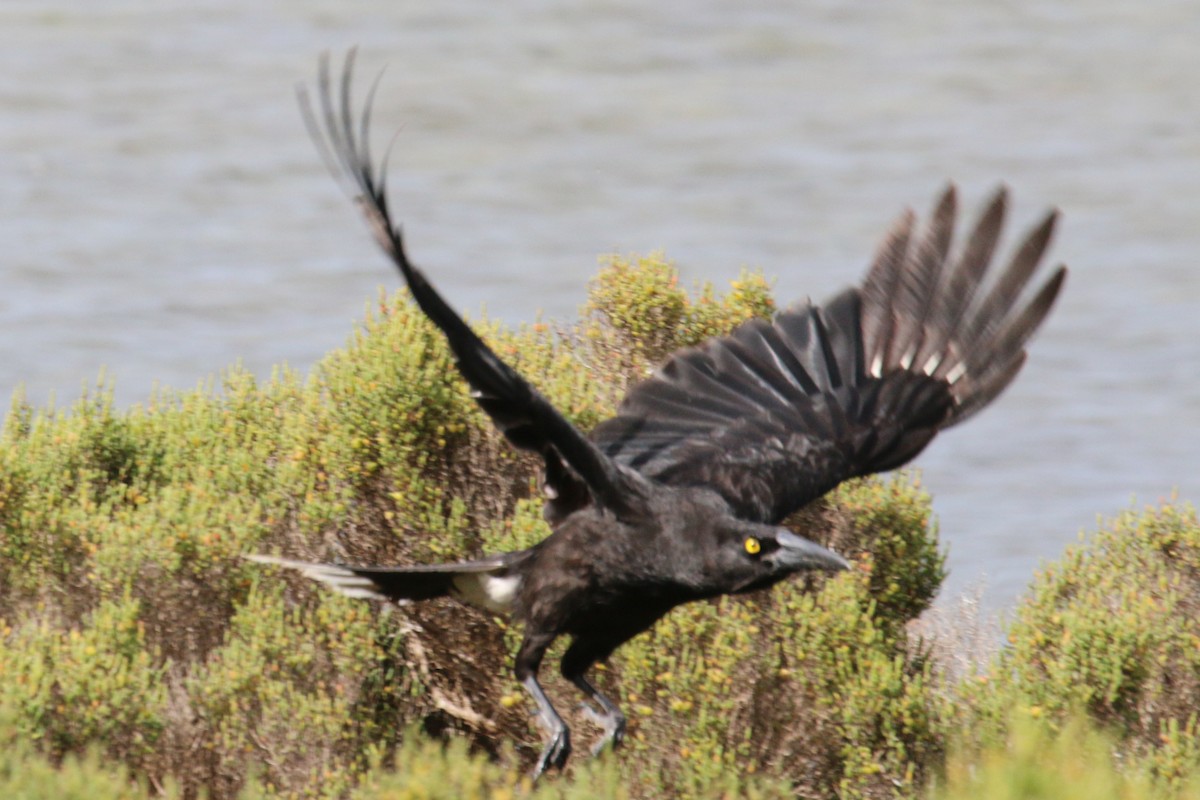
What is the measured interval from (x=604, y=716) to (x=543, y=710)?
25cm

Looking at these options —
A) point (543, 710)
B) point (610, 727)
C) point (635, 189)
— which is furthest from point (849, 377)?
point (635, 189)

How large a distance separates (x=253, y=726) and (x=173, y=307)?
30.3 feet

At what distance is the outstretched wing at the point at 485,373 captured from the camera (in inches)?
174

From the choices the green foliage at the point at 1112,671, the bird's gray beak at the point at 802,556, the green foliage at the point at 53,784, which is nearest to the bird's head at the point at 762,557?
the bird's gray beak at the point at 802,556

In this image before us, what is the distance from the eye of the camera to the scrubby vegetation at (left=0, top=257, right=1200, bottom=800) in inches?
235

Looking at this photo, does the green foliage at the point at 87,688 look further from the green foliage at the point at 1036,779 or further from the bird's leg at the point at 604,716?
the green foliage at the point at 1036,779

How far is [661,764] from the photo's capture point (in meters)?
6.12

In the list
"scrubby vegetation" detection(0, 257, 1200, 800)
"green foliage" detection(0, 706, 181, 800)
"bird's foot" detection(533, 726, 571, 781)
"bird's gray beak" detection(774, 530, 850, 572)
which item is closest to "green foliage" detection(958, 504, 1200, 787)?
"scrubby vegetation" detection(0, 257, 1200, 800)

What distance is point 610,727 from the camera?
577 cm

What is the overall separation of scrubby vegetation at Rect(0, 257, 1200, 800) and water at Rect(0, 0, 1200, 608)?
151 inches

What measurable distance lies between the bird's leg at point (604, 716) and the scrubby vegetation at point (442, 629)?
0.09 metres

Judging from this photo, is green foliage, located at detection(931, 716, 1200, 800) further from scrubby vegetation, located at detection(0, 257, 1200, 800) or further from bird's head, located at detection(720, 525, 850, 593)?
scrubby vegetation, located at detection(0, 257, 1200, 800)

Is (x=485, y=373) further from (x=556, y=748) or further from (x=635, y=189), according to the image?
(x=635, y=189)

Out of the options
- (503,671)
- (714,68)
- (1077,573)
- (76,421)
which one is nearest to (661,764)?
(503,671)
